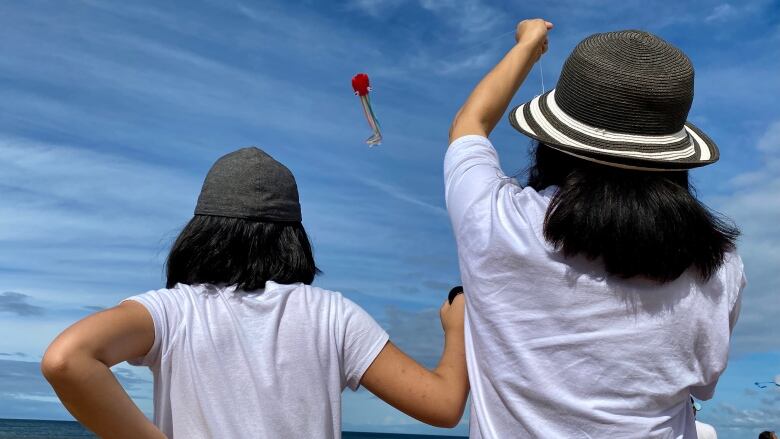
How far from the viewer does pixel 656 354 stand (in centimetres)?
172

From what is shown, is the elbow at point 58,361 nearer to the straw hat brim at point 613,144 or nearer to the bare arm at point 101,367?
the bare arm at point 101,367

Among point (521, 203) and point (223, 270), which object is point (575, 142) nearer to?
point (521, 203)

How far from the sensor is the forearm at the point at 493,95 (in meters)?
1.99

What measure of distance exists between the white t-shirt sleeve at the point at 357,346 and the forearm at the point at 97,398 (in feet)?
1.70

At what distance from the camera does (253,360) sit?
2.11m

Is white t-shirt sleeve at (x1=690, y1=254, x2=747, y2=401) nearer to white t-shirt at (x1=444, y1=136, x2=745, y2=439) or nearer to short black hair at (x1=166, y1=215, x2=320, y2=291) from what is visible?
white t-shirt at (x1=444, y1=136, x2=745, y2=439)

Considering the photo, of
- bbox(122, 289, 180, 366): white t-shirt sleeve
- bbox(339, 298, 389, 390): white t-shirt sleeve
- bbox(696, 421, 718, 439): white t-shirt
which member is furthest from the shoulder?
bbox(696, 421, 718, 439): white t-shirt

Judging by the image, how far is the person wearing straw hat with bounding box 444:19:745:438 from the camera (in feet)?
5.50

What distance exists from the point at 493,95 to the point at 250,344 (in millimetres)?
897

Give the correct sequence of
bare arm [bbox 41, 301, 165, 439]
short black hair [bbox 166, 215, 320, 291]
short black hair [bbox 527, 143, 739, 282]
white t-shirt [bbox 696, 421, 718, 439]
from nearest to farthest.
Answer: short black hair [bbox 527, 143, 739, 282] < bare arm [bbox 41, 301, 165, 439] < short black hair [bbox 166, 215, 320, 291] < white t-shirt [bbox 696, 421, 718, 439]

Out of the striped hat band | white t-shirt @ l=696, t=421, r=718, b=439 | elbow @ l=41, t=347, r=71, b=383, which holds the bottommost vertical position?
white t-shirt @ l=696, t=421, r=718, b=439

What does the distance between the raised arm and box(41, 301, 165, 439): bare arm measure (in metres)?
0.93

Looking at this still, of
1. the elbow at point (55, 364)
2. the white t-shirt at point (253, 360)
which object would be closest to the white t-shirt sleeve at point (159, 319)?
the white t-shirt at point (253, 360)

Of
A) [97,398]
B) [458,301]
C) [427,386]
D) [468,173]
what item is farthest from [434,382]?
[97,398]
